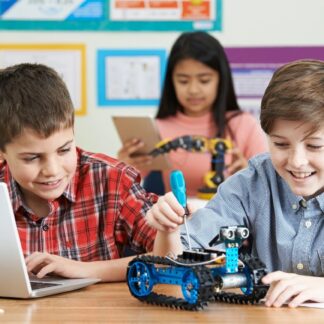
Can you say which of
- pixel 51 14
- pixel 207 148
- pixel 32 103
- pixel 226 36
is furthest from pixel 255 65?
pixel 32 103

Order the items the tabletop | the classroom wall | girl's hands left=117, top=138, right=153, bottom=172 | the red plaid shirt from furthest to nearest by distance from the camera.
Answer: the classroom wall → girl's hands left=117, top=138, right=153, bottom=172 → the red plaid shirt → the tabletop

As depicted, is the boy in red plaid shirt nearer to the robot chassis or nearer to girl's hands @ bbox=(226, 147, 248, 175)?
the robot chassis

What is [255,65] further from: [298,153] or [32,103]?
[298,153]

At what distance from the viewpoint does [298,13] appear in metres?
3.96

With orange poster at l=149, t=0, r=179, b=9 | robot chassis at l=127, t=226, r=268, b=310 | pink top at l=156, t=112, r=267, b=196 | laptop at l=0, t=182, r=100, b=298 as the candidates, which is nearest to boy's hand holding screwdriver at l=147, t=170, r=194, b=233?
robot chassis at l=127, t=226, r=268, b=310

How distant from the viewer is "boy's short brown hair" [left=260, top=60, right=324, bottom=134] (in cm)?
150

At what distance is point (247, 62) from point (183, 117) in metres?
0.52

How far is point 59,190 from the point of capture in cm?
173

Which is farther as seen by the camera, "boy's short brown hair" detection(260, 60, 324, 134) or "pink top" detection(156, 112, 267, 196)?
"pink top" detection(156, 112, 267, 196)

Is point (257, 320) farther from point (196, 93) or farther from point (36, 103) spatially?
point (196, 93)

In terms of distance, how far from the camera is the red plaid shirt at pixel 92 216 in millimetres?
1798

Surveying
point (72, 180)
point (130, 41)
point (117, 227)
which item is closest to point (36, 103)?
point (72, 180)

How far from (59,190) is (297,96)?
0.55 meters

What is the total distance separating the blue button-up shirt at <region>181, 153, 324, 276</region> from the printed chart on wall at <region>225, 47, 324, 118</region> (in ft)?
7.46
